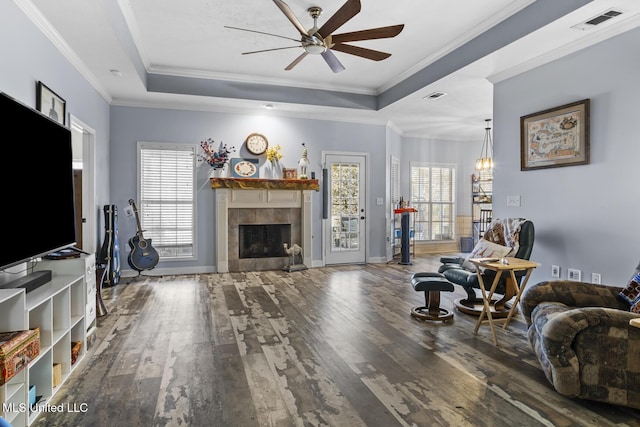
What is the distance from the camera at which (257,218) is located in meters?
6.33

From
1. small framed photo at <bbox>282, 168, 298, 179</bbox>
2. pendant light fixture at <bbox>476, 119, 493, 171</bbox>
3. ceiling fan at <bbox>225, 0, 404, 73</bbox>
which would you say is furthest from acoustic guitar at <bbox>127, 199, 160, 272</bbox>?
pendant light fixture at <bbox>476, 119, 493, 171</bbox>

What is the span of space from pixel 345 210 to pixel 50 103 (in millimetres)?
4719

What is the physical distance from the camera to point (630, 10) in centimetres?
303

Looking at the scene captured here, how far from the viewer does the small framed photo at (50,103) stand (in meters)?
3.08

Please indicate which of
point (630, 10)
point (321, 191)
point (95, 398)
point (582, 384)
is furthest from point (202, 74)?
point (582, 384)

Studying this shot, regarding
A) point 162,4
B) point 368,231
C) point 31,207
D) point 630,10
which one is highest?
point 162,4

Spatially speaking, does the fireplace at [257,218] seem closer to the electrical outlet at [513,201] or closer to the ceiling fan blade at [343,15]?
the electrical outlet at [513,201]

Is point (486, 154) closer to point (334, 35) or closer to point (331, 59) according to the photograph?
point (331, 59)

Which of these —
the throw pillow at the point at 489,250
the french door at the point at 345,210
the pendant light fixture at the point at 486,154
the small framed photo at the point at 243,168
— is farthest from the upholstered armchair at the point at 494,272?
the pendant light fixture at the point at 486,154

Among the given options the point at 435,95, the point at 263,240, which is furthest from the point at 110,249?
the point at 435,95

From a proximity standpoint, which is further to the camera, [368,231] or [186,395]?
[368,231]

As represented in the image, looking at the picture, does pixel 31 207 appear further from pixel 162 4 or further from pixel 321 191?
pixel 321 191

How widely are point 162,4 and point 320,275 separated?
4075mm

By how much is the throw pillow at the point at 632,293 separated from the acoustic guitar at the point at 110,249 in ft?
17.9
